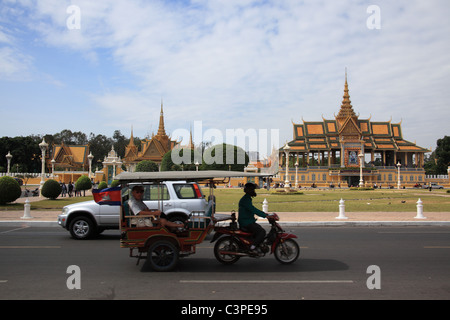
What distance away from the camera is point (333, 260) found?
8148 mm

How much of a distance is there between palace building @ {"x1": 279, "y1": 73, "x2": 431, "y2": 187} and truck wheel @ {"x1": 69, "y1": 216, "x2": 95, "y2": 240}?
56418mm

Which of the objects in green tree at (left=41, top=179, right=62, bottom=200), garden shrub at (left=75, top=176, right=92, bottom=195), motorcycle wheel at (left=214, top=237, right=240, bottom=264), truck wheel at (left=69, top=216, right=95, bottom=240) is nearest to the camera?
motorcycle wheel at (left=214, top=237, right=240, bottom=264)

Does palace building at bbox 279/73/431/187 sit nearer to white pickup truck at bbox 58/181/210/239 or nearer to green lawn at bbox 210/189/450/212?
green lawn at bbox 210/189/450/212

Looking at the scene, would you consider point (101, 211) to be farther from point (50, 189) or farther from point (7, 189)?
point (50, 189)

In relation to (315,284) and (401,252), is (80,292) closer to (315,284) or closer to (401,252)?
(315,284)

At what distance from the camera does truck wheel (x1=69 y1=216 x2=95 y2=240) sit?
37.1ft

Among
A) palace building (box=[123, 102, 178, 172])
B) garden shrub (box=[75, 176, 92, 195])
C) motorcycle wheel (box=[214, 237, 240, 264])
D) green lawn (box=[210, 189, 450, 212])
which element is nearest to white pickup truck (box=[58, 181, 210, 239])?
motorcycle wheel (box=[214, 237, 240, 264])

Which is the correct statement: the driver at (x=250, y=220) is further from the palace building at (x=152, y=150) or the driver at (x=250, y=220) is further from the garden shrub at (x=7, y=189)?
the palace building at (x=152, y=150)

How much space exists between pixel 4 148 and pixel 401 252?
82277 mm

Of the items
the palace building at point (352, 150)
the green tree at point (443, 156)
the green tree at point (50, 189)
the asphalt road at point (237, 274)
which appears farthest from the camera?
the green tree at point (443, 156)

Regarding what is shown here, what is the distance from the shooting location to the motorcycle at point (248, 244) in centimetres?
746

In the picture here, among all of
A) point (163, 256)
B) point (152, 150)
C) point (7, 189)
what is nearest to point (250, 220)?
point (163, 256)

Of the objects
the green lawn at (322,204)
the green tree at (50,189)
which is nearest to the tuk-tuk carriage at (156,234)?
the green lawn at (322,204)
